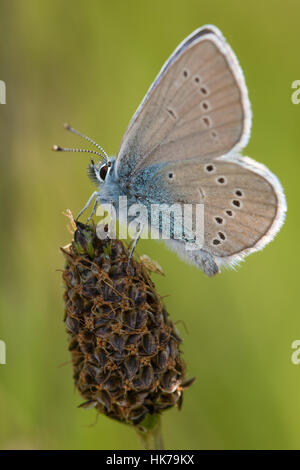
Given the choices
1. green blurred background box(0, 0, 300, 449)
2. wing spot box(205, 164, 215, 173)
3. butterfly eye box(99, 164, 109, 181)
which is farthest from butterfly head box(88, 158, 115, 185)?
green blurred background box(0, 0, 300, 449)

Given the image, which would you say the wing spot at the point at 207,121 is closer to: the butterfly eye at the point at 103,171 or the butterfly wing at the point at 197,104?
the butterfly wing at the point at 197,104

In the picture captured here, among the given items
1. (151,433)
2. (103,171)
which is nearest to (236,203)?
(103,171)

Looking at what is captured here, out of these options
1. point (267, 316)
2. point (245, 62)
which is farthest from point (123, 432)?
point (245, 62)

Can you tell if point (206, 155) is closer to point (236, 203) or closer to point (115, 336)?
point (236, 203)

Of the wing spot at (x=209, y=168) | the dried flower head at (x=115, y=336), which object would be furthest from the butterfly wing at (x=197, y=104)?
the dried flower head at (x=115, y=336)

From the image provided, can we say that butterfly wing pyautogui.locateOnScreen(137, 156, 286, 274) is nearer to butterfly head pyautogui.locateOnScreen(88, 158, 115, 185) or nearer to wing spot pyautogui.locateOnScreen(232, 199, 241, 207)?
wing spot pyautogui.locateOnScreen(232, 199, 241, 207)

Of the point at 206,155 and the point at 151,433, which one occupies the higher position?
the point at 206,155
